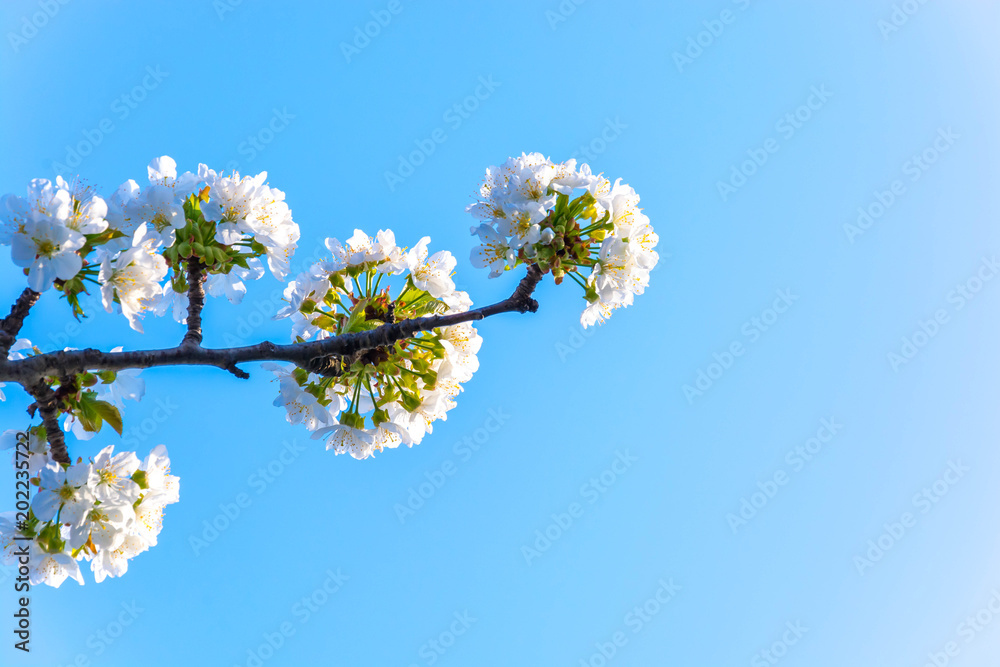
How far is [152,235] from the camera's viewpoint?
315 centimetres

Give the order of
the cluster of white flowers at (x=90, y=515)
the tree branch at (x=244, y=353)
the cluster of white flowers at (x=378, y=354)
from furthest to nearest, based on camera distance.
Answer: the cluster of white flowers at (x=378, y=354) < the cluster of white flowers at (x=90, y=515) < the tree branch at (x=244, y=353)

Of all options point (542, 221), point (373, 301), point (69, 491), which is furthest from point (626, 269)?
point (69, 491)

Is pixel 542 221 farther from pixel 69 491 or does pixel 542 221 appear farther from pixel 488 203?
pixel 69 491

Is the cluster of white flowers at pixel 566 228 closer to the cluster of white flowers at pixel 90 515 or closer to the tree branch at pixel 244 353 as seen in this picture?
the tree branch at pixel 244 353

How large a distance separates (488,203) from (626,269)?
81 centimetres

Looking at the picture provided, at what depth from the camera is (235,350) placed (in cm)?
297

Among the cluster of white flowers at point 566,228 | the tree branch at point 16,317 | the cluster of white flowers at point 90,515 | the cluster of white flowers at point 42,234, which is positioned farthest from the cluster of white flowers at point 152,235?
the cluster of white flowers at point 566,228

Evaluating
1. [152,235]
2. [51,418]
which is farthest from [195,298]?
[51,418]

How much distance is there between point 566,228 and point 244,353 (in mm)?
1659

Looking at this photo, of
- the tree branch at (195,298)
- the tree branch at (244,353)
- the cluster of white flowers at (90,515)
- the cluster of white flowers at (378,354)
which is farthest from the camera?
the cluster of white flowers at (378,354)

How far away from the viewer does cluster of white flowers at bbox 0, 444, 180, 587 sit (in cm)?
296

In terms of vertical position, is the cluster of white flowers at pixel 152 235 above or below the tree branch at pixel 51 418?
above

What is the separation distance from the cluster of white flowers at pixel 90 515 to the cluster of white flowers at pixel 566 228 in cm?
194

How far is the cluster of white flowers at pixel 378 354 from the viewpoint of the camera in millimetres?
3486
